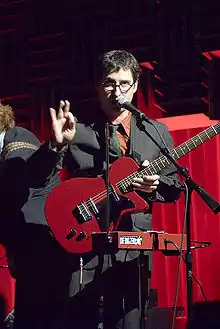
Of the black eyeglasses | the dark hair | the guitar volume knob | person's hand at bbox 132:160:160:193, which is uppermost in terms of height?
the dark hair

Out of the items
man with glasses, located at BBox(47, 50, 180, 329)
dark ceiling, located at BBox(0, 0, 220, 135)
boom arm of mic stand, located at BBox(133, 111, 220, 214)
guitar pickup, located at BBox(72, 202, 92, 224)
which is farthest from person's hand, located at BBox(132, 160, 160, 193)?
dark ceiling, located at BBox(0, 0, 220, 135)

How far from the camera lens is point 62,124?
12.7 ft

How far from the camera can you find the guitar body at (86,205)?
4.15 m

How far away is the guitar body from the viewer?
13.6 feet

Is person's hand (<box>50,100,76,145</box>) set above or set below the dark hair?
below

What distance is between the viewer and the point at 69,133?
388 cm

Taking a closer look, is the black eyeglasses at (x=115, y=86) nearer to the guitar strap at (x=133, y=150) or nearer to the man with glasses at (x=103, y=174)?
the man with glasses at (x=103, y=174)

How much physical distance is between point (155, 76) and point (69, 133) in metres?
2.55

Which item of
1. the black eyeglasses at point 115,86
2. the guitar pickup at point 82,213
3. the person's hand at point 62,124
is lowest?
the guitar pickup at point 82,213

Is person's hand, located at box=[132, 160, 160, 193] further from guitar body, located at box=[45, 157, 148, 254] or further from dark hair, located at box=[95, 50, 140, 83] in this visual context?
dark hair, located at box=[95, 50, 140, 83]

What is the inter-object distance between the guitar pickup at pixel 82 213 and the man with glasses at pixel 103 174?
192 millimetres

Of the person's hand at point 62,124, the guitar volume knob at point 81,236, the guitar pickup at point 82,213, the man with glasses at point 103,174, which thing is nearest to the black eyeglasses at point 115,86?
the man with glasses at point 103,174

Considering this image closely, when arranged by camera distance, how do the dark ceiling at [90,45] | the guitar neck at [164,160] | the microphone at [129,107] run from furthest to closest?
1. the dark ceiling at [90,45]
2. the guitar neck at [164,160]
3. the microphone at [129,107]

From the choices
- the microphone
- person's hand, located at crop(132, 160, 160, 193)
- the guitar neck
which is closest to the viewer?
the microphone
